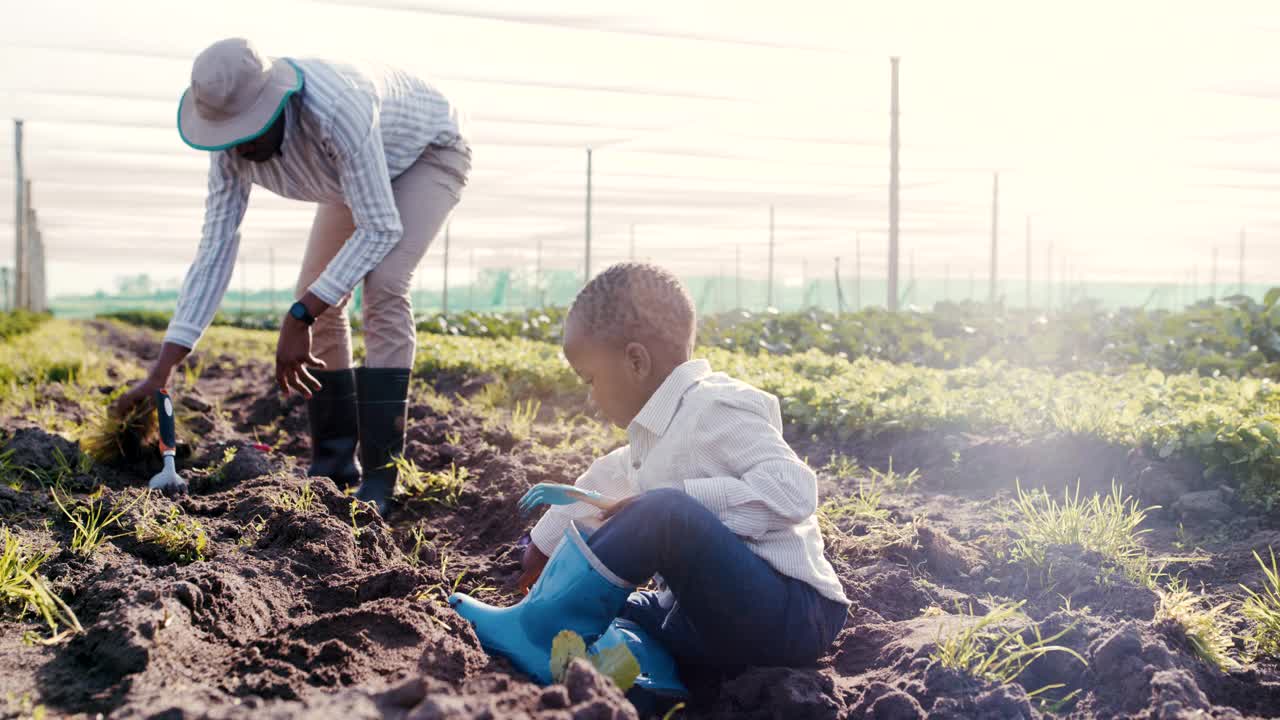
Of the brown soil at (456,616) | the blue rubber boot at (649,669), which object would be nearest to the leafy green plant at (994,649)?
the brown soil at (456,616)

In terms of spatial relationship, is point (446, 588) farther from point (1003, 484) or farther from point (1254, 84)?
point (1254, 84)

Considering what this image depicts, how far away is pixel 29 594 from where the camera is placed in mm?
1871

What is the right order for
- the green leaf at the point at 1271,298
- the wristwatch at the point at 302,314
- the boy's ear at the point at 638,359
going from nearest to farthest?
the boy's ear at the point at 638,359 < the wristwatch at the point at 302,314 < the green leaf at the point at 1271,298

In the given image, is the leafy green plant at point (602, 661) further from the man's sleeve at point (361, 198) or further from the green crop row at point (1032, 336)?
the green crop row at point (1032, 336)

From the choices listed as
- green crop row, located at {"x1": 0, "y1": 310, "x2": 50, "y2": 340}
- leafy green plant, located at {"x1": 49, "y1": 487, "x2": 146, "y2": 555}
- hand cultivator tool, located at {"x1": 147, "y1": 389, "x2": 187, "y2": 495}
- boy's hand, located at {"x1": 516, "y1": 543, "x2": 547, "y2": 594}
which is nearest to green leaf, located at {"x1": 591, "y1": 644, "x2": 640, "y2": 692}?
boy's hand, located at {"x1": 516, "y1": 543, "x2": 547, "y2": 594}

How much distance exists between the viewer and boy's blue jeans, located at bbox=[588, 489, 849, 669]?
5.53 feet

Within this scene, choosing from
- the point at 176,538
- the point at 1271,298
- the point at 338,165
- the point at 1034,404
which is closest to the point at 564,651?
the point at 176,538

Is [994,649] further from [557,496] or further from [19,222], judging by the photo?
[19,222]

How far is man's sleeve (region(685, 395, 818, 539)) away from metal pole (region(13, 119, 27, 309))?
13.9 metres

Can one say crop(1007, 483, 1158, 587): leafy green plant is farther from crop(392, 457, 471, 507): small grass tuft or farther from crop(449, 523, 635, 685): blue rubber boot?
crop(392, 457, 471, 507): small grass tuft

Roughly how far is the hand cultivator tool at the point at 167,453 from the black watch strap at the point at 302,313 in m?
0.66

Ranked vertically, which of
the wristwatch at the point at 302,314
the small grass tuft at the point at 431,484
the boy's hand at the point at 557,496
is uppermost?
the wristwatch at the point at 302,314

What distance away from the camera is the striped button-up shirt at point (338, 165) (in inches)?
113

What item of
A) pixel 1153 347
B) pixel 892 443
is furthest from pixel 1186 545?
pixel 1153 347
